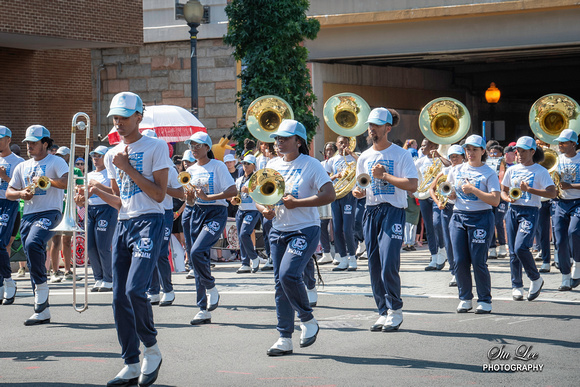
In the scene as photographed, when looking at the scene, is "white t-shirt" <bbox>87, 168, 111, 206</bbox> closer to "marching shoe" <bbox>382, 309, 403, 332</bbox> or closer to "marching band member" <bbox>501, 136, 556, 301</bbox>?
"marching shoe" <bbox>382, 309, 403, 332</bbox>

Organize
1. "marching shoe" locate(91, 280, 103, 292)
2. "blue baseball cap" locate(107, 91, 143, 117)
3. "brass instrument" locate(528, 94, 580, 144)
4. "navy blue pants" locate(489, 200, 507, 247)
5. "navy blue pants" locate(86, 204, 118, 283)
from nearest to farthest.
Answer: "blue baseball cap" locate(107, 91, 143, 117)
"navy blue pants" locate(86, 204, 118, 283)
"marching shoe" locate(91, 280, 103, 292)
"brass instrument" locate(528, 94, 580, 144)
"navy blue pants" locate(489, 200, 507, 247)

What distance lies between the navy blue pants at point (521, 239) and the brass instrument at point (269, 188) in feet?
12.9

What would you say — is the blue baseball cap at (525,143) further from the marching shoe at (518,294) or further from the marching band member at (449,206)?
the marching shoe at (518,294)

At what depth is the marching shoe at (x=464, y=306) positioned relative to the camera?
980 centimetres

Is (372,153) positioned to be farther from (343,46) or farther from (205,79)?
(205,79)

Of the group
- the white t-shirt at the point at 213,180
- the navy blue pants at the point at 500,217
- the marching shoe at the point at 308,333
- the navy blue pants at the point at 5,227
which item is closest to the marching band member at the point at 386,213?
the marching shoe at the point at 308,333

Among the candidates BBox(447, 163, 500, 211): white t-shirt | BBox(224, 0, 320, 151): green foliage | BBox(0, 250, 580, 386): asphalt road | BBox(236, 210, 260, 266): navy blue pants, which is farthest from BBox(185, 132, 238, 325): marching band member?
BBox(224, 0, 320, 151): green foliage

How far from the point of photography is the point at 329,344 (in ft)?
26.6

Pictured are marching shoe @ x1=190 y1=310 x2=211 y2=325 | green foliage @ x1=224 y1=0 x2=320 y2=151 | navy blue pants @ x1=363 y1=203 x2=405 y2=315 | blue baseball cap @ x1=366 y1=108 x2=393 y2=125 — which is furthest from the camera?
green foliage @ x1=224 y1=0 x2=320 y2=151

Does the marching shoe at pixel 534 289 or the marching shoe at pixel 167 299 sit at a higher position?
the marching shoe at pixel 534 289

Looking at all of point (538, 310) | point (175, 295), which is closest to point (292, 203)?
point (538, 310)

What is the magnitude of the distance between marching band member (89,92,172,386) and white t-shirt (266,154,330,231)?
1.43m

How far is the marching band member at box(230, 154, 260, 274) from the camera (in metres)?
14.3

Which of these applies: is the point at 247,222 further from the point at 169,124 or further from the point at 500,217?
the point at 500,217
